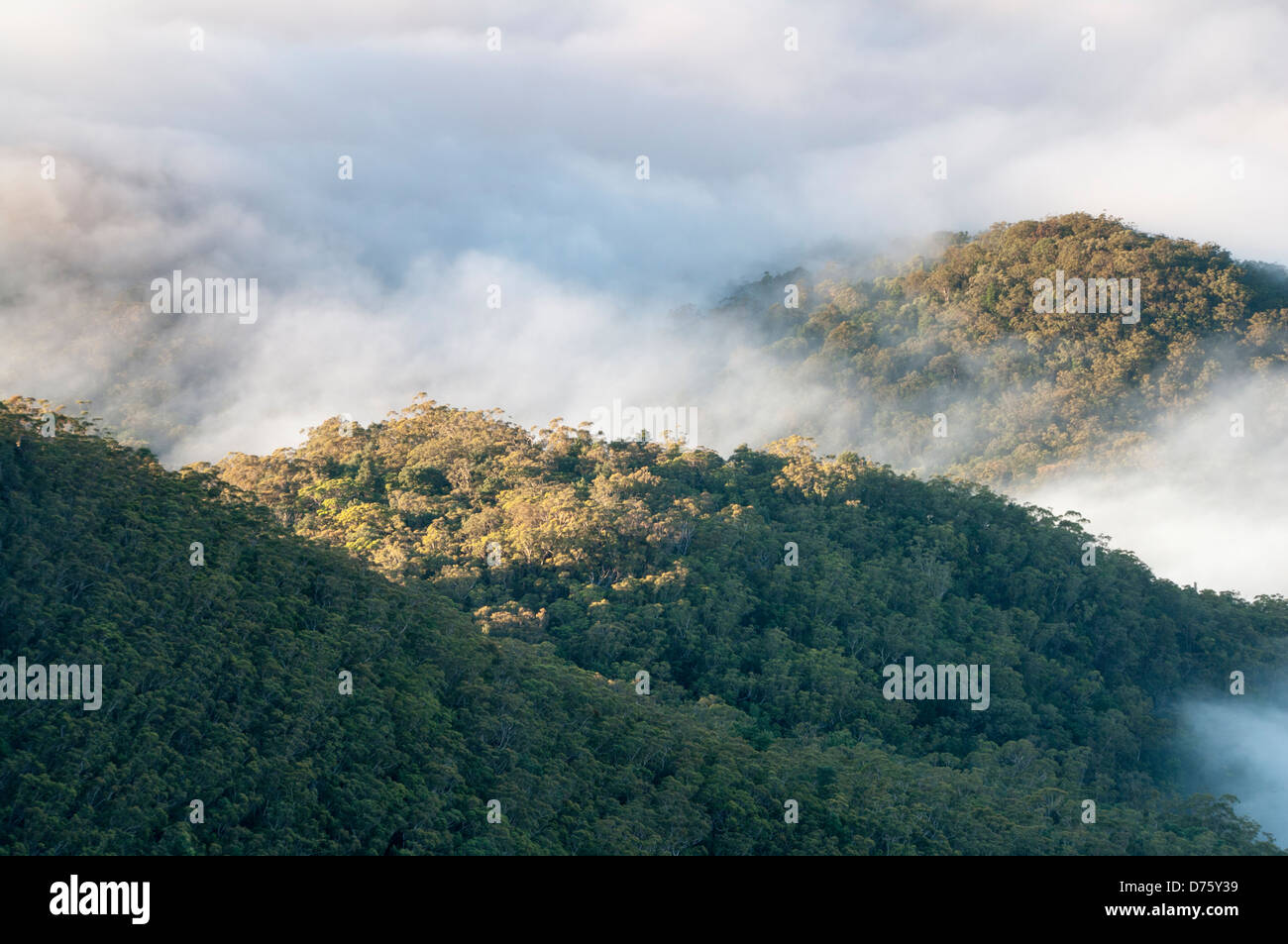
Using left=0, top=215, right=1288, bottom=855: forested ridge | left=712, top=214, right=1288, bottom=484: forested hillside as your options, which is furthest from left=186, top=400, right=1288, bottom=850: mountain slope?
left=712, top=214, right=1288, bottom=484: forested hillside

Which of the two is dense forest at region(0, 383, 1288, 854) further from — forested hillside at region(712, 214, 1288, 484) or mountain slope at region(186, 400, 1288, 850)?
forested hillside at region(712, 214, 1288, 484)

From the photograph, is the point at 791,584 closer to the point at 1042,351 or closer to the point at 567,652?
the point at 567,652

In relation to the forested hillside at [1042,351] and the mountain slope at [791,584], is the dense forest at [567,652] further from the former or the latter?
the forested hillside at [1042,351]

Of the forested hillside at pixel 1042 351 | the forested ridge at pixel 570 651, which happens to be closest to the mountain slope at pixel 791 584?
the forested ridge at pixel 570 651

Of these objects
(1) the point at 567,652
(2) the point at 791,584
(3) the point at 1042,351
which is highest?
(3) the point at 1042,351

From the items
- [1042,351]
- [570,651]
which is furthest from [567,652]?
[1042,351]

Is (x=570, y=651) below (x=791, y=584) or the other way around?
below
